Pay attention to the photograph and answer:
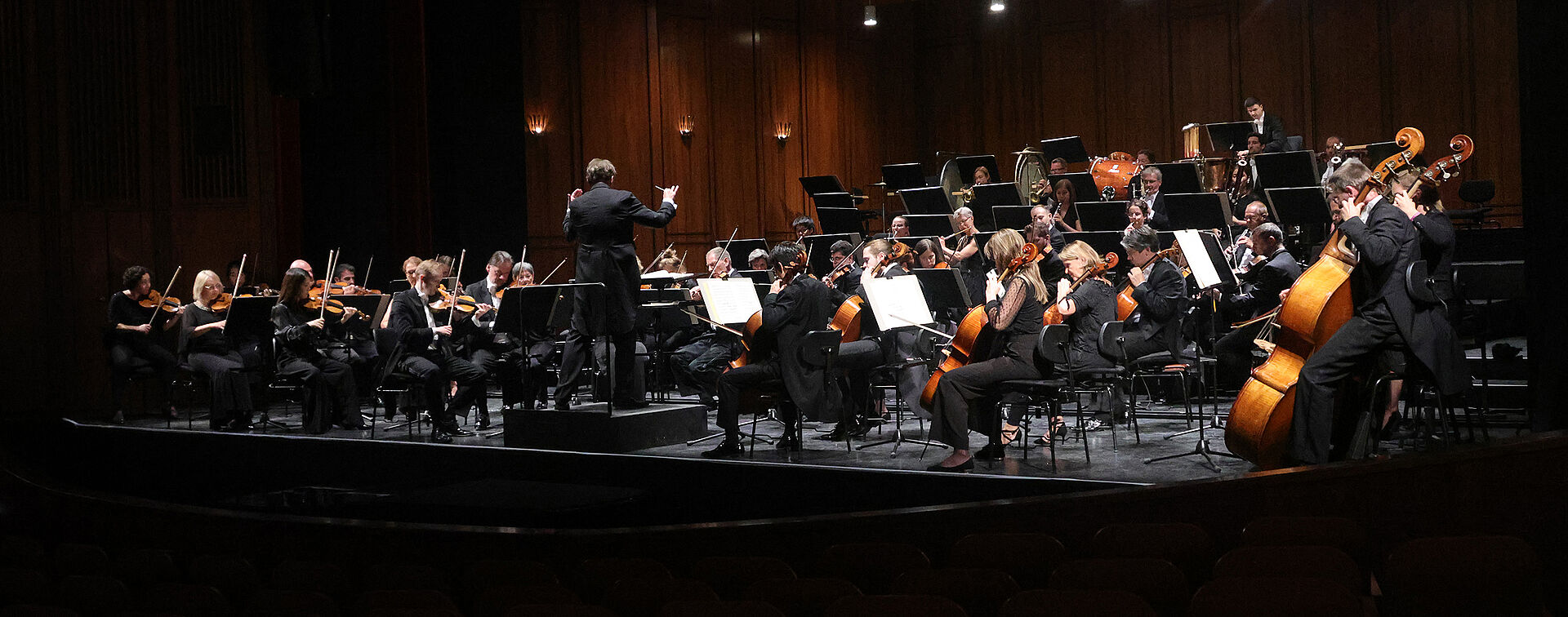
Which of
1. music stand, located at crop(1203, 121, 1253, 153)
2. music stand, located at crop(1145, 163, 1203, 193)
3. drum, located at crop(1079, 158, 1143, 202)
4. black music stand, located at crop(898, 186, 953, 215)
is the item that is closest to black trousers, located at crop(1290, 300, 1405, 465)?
music stand, located at crop(1145, 163, 1203, 193)

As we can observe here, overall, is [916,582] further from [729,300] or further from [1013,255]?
[729,300]

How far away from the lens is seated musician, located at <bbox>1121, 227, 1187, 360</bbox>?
661cm

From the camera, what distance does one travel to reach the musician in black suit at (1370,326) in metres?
4.60

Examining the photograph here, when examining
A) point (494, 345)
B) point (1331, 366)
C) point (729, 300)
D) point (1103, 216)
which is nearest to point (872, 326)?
point (729, 300)

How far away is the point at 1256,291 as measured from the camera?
23.1 ft

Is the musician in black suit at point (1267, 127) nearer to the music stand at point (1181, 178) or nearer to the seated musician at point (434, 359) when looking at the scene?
the music stand at point (1181, 178)

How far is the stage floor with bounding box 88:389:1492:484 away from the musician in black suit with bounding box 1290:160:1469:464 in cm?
43

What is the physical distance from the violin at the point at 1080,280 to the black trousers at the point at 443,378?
3484 mm

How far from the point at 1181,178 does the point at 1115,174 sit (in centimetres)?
299

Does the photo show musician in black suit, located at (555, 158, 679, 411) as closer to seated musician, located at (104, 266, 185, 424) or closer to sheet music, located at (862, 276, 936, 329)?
sheet music, located at (862, 276, 936, 329)

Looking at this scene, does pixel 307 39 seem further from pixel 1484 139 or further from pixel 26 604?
pixel 1484 139

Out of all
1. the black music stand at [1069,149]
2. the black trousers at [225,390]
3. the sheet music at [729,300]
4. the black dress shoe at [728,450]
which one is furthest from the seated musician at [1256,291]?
the black trousers at [225,390]

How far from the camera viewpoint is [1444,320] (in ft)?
15.4

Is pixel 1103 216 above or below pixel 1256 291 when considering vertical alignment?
above
